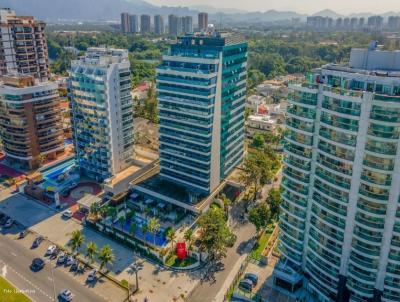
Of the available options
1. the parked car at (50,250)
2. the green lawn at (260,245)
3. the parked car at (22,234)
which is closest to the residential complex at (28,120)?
the parked car at (22,234)

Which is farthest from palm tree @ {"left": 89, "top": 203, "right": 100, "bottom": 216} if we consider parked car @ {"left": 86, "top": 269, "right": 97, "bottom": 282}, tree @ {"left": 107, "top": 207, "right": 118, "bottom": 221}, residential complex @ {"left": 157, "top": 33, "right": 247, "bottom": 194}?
residential complex @ {"left": 157, "top": 33, "right": 247, "bottom": 194}

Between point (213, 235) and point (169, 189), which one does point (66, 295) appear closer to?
point (213, 235)

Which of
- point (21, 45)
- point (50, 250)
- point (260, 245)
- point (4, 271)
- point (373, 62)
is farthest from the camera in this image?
point (21, 45)

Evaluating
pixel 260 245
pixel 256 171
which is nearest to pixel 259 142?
pixel 256 171

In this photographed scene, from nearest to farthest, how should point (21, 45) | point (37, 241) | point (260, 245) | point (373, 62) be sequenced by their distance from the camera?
point (373, 62) < point (260, 245) < point (37, 241) < point (21, 45)

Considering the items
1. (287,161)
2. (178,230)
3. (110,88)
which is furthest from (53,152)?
(287,161)

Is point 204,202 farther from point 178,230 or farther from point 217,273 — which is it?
point 217,273

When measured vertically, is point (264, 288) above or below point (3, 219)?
above

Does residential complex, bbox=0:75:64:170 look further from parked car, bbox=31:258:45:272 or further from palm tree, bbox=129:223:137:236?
palm tree, bbox=129:223:137:236
